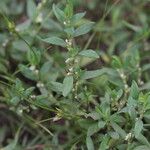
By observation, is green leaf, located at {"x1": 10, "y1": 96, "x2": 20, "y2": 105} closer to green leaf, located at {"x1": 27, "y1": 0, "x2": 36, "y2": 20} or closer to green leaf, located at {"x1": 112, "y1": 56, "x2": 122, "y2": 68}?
green leaf, located at {"x1": 112, "y1": 56, "x2": 122, "y2": 68}

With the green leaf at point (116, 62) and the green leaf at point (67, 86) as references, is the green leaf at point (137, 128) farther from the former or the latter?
the green leaf at point (116, 62)

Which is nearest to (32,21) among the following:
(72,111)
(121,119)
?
(72,111)

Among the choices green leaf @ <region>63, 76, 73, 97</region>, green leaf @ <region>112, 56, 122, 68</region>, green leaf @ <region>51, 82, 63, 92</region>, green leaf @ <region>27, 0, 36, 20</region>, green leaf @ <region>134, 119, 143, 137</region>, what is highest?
green leaf @ <region>27, 0, 36, 20</region>

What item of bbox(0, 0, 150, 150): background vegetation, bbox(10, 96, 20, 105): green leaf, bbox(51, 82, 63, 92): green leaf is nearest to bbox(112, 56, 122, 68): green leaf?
bbox(0, 0, 150, 150): background vegetation

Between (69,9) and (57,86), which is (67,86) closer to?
(57,86)

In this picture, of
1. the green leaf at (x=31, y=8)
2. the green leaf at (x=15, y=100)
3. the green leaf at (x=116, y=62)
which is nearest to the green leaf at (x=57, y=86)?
the green leaf at (x=15, y=100)

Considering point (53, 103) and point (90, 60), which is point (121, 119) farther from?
point (90, 60)

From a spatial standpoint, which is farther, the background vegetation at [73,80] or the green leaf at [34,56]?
the green leaf at [34,56]

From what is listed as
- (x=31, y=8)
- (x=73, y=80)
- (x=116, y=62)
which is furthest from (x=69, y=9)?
(x=31, y=8)
